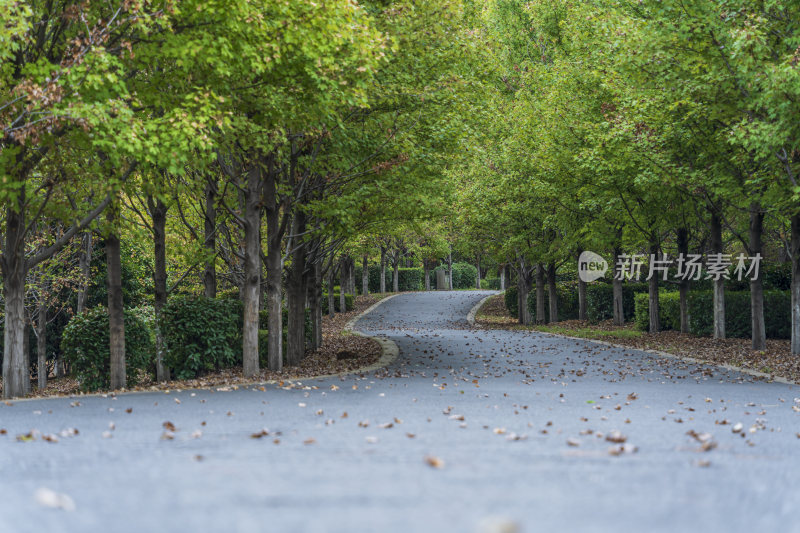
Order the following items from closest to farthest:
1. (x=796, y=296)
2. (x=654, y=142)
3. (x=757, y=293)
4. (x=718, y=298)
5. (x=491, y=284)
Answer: (x=796, y=296) → (x=654, y=142) → (x=757, y=293) → (x=718, y=298) → (x=491, y=284)

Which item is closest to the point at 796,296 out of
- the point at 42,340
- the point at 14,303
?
the point at 14,303

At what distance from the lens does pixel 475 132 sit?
14797 mm

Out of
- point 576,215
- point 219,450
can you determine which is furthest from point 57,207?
point 576,215

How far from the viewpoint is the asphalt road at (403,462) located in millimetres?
3654

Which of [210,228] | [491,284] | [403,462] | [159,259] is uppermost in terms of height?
[210,228]

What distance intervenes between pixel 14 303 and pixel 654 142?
44.8 ft

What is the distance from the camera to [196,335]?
1355 cm

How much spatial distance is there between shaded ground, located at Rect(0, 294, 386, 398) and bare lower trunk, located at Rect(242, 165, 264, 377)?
40cm

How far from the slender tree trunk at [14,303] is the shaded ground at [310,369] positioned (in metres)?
0.59

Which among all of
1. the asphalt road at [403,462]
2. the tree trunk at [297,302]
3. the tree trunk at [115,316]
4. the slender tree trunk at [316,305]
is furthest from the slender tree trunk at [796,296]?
the tree trunk at [115,316]

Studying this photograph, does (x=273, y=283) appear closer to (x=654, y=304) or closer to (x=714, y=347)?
(x=714, y=347)

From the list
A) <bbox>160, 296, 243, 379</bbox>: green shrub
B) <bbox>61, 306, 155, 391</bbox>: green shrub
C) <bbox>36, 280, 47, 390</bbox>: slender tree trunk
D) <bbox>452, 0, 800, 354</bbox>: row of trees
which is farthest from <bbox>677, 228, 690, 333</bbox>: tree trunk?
<bbox>36, 280, 47, 390</bbox>: slender tree trunk

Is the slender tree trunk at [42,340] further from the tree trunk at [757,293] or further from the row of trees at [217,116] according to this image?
the tree trunk at [757,293]

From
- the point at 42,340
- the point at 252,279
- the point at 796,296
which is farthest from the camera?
the point at 42,340
